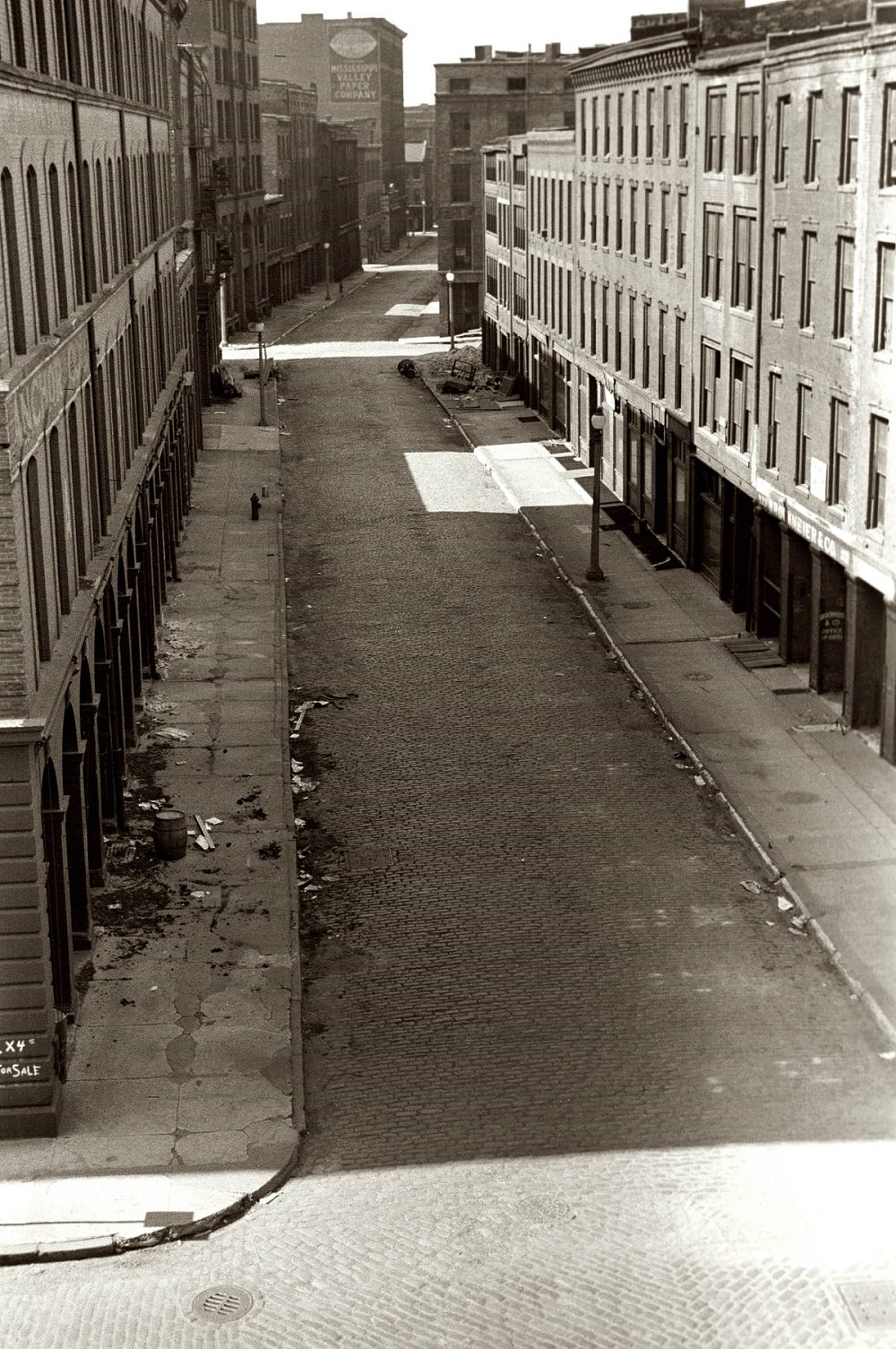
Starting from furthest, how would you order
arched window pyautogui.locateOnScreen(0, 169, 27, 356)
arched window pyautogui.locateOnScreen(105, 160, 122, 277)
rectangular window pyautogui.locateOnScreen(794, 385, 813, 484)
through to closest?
rectangular window pyautogui.locateOnScreen(794, 385, 813, 484), arched window pyautogui.locateOnScreen(105, 160, 122, 277), arched window pyautogui.locateOnScreen(0, 169, 27, 356)

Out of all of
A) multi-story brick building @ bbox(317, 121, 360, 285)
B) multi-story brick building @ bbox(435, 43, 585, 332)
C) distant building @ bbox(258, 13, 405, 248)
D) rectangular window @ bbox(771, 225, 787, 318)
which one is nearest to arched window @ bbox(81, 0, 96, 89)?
rectangular window @ bbox(771, 225, 787, 318)

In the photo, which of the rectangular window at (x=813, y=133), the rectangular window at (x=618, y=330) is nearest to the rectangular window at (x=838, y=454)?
the rectangular window at (x=813, y=133)

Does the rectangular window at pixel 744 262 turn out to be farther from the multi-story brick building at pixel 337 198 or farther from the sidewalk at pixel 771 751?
the multi-story brick building at pixel 337 198

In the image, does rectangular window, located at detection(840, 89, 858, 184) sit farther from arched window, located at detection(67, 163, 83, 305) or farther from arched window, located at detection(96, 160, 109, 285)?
arched window, located at detection(67, 163, 83, 305)

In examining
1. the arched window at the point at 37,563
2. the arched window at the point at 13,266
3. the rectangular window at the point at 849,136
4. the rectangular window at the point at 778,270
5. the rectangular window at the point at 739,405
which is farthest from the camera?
the rectangular window at the point at 739,405

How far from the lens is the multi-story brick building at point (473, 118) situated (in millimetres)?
91375

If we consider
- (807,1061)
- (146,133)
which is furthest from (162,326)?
(807,1061)

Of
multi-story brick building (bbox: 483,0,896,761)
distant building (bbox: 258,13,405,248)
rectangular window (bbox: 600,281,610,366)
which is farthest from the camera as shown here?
distant building (bbox: 258,13,405,248)

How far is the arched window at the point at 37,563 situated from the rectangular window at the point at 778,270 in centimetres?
1957

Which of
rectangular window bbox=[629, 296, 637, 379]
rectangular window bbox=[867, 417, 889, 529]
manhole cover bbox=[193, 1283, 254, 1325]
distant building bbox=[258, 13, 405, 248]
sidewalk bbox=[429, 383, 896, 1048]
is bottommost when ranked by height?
manhole cover bbox=[193, 1283, 254, 1325]

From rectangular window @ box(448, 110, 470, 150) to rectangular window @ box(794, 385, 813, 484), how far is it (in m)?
63.5

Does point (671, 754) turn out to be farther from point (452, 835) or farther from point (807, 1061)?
point (807, 1061)

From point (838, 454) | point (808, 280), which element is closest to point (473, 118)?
point (808, 280)

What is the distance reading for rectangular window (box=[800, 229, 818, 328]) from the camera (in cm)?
3272
